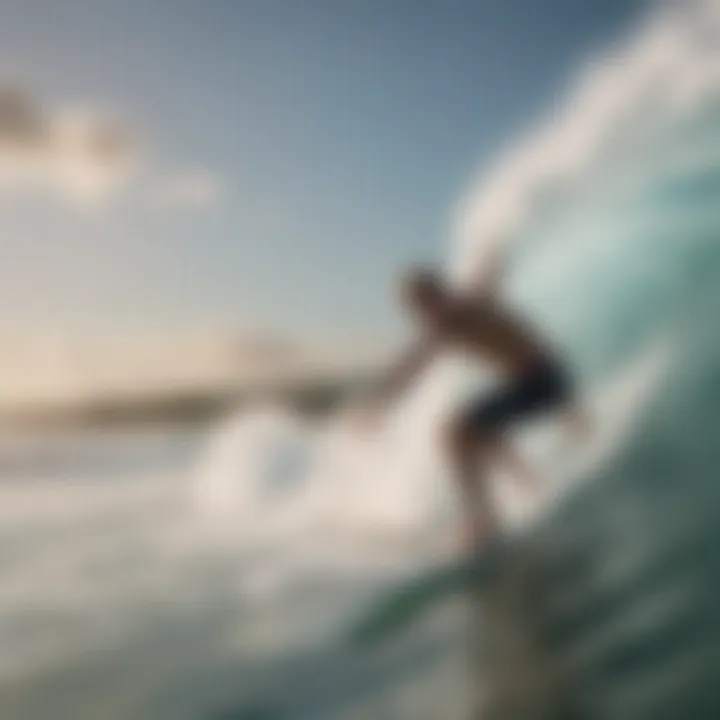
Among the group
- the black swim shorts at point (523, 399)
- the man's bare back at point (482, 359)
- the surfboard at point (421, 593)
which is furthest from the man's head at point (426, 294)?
the surfboard at point (421, 593)

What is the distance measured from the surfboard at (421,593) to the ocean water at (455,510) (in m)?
0.01

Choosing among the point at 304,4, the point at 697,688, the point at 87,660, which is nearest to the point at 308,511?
the point at 87,660

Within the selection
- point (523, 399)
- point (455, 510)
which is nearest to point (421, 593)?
point (455, 510)

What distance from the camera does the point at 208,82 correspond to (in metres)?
1.31

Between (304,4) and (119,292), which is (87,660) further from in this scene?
(304,4)

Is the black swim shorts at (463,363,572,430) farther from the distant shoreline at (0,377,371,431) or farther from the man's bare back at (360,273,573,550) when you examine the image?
the distant shoreline at (0,377,371,431)

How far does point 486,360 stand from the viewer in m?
1.27

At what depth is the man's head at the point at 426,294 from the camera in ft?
4.21

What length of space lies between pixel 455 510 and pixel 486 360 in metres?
0.16

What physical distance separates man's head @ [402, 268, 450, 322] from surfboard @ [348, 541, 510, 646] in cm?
25

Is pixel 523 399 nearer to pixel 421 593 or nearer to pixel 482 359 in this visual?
pixel 482 359

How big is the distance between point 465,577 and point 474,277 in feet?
1.02

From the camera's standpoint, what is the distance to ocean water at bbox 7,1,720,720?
1.19 meters

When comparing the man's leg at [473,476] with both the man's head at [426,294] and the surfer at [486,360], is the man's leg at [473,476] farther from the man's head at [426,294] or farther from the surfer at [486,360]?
the man's head at [426,294]
